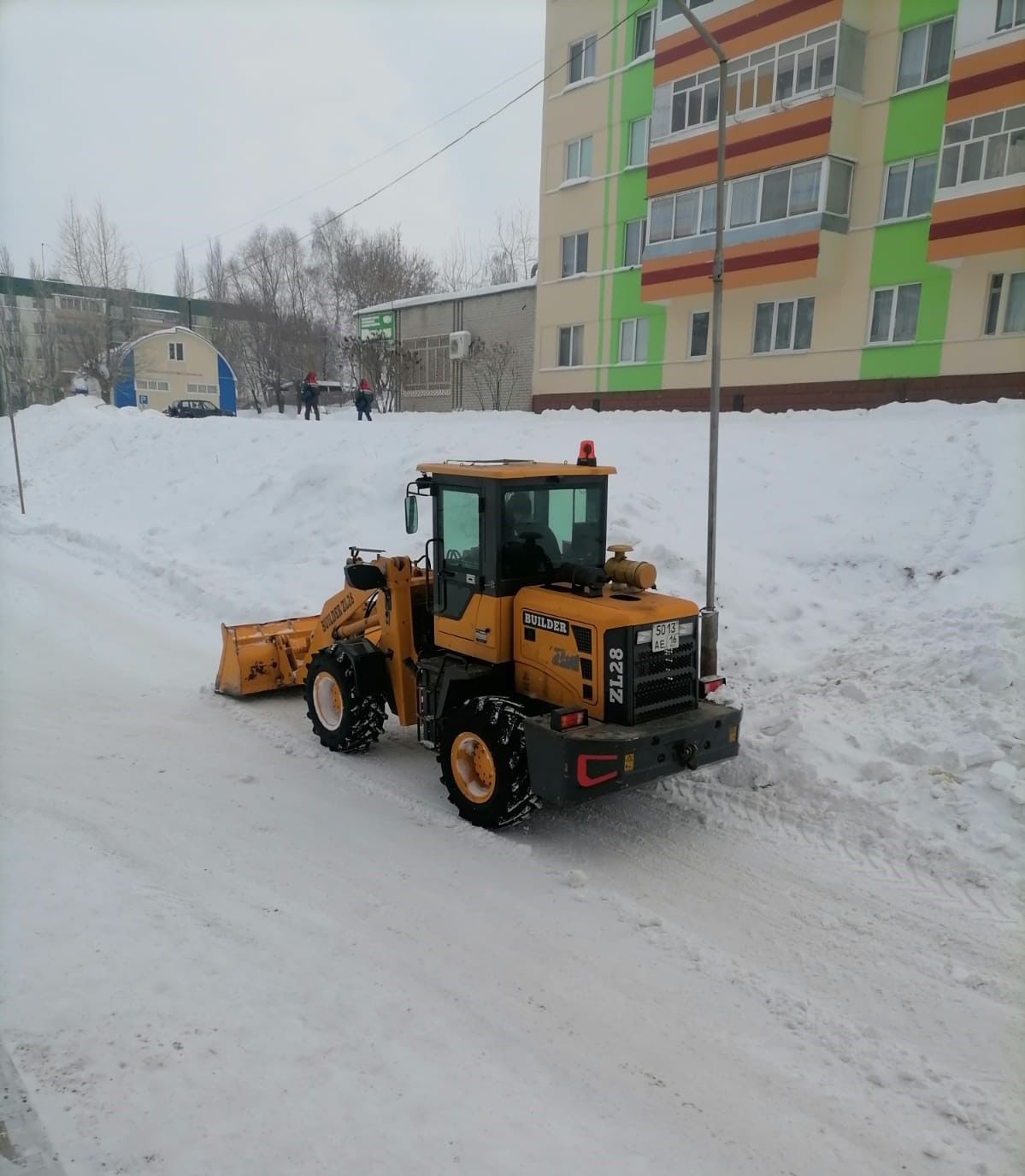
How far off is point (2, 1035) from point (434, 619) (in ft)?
12.8

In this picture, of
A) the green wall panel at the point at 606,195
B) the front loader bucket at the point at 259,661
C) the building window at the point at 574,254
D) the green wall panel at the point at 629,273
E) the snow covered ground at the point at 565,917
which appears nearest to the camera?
the snow covered ground at the point at 565,917

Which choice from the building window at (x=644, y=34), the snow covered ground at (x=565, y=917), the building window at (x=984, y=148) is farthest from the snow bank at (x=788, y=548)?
the building window at (x=644, y=34)

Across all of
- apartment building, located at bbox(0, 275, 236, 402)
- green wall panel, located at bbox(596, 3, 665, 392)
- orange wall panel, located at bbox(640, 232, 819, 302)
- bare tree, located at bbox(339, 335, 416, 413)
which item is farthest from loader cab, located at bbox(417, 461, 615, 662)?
apartment building, located at bbox(0, 275, 236, 402)

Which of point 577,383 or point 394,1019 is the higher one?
point 577,383

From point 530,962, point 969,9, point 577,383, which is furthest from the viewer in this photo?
point 577,383

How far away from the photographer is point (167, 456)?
2042 cm

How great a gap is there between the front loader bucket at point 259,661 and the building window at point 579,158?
2129cm

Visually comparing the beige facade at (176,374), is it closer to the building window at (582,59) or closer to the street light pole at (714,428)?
the building window at (582,59)

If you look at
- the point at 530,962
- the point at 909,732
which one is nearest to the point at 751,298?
the point at 909,732

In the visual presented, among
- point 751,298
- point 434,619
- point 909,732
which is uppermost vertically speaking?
point 751,298

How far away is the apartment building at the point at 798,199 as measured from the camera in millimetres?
16719

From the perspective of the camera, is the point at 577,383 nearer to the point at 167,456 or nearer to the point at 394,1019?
the point at 167,456

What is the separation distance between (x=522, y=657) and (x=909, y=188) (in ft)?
57.5

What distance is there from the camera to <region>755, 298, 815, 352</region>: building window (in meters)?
19.8
